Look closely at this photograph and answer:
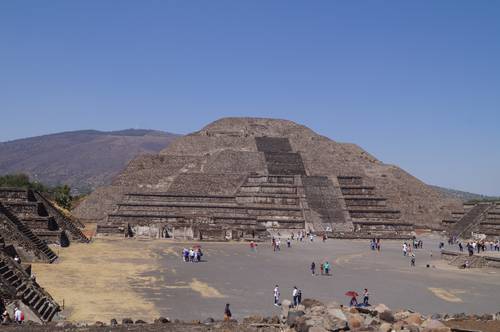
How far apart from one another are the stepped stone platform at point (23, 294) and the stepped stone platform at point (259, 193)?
27.0 meters

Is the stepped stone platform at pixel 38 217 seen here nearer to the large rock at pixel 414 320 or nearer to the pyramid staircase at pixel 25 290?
the pyramid staircase at pixel 25 290

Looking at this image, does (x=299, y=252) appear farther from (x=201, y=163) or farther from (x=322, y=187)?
(x=201, y=163)

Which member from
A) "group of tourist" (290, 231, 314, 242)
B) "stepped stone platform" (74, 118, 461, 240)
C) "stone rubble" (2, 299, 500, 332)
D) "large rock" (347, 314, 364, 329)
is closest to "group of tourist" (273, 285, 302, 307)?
"stone rubble" (2, 299, 500, 332)

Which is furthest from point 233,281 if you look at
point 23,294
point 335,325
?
point 335,325

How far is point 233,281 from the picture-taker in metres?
25.7

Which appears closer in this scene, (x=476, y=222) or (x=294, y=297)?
(x=294, y=297)

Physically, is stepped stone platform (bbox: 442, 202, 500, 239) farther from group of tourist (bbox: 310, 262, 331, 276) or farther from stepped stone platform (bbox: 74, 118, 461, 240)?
group of tourist (bbox: 310, 262, 331, 276)

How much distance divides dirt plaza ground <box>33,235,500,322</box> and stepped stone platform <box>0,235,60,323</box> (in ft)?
2.31

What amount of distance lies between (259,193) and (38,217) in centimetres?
2149

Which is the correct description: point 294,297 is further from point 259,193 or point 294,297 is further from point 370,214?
point 370,214

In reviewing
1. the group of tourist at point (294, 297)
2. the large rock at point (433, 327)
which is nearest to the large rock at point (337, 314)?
the large rock at point (433, 327)

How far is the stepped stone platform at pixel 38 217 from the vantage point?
36.8 metres

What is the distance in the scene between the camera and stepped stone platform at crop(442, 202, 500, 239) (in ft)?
169

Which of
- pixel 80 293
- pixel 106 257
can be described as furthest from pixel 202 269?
pixel 80 293
